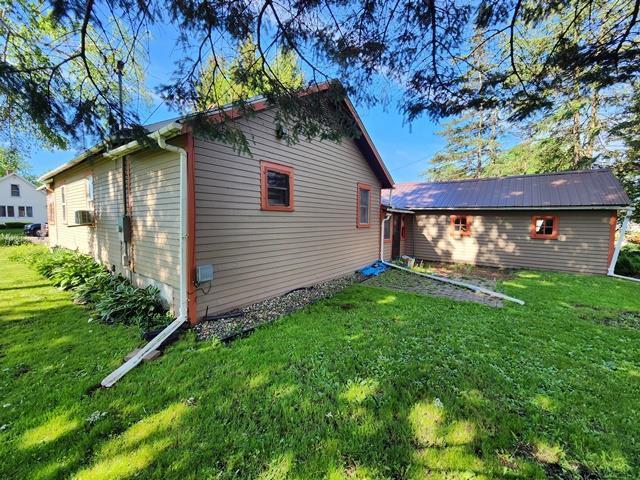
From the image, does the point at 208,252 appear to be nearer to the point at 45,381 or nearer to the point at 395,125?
the point at 45,381

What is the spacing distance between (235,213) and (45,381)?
10.7ft

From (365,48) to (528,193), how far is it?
432 inches

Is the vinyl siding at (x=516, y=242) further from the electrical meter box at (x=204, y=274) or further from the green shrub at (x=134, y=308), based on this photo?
the green shrub at (x=134, y=308)

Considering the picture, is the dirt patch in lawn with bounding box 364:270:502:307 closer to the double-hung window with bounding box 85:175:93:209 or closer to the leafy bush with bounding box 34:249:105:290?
the leafy bush with bounding box 34:249:105:290

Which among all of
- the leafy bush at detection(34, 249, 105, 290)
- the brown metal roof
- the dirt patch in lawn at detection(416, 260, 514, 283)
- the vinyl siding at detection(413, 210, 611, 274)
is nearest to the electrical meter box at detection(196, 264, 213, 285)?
the leafy bush at detection(34, 249, 105, 290)

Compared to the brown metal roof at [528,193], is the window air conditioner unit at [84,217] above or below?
below

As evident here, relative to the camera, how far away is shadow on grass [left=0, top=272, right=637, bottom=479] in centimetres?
205

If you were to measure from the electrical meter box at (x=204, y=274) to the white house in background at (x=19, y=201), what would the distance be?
3675 cm

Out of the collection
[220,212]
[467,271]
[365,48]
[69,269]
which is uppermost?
[365,48]

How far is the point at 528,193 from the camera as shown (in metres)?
11.1

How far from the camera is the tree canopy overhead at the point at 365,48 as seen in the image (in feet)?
9.59

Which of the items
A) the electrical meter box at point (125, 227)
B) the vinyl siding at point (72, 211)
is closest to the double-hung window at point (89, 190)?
the vinyl siding at point (72, 211)

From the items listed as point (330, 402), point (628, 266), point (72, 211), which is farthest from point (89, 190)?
point (628, 266)

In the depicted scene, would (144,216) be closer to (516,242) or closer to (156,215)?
(156,215)
